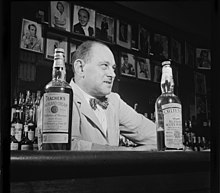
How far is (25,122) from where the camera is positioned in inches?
51.8

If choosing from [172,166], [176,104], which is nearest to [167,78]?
[176,104]

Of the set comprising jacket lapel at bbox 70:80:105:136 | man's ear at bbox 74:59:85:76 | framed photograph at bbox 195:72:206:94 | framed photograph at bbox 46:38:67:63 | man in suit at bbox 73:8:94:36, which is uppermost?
man in suit at bbox 73:8:94:36

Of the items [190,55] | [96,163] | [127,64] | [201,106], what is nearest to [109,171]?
[96,163]

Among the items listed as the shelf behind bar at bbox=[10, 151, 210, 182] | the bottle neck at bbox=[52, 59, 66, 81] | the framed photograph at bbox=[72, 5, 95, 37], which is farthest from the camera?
the framed photograph at bbox=[72, 5, 95, 37]

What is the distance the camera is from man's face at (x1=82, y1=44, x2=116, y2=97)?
1.47 metres

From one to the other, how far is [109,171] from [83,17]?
62cm

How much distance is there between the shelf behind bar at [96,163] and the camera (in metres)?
1.14

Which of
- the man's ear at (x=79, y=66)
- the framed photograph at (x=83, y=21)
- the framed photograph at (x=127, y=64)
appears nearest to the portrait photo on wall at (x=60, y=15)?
the framed photograph at (x=83, y=21)

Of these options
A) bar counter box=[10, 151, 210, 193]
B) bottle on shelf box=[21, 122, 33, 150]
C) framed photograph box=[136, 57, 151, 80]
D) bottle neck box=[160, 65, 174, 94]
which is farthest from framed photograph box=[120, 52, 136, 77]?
bottle on shelf box=[21, 122, 33, 150]

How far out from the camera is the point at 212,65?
5.42 feet

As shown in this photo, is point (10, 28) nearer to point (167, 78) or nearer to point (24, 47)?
point (24, 47)

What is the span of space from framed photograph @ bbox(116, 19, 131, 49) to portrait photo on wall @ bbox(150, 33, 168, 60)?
0.38ft

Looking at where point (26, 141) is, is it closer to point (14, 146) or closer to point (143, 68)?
point (14, 146)

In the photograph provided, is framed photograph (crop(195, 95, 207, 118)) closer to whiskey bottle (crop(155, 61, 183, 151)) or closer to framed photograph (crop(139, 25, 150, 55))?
whiskey bottle (crop(155, 61, 183, 151))
